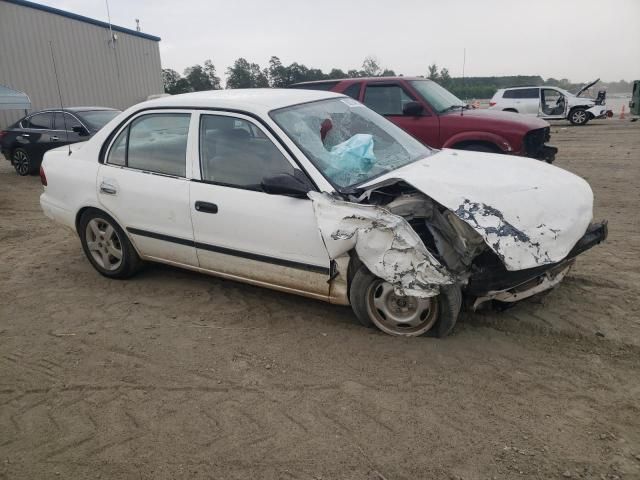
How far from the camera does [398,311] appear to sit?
11.2ft

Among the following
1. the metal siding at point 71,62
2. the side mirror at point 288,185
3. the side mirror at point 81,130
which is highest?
the metal siding at point 71,62

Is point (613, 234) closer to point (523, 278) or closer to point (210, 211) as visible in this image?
point (523, 278)

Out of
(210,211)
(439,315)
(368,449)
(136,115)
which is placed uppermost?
(136,115)

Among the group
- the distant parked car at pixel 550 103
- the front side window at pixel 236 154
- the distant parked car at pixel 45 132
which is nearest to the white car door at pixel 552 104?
the distant parked car at pixel 550 103

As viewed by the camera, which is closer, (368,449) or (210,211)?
(368,449)

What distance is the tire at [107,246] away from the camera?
450 cm

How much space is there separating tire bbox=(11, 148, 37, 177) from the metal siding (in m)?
7.55

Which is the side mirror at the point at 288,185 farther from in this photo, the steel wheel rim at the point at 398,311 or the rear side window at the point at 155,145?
the rear side window at the point at 155,145

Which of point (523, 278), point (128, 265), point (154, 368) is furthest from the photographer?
point (128, 265)

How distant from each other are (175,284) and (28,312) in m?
1.22

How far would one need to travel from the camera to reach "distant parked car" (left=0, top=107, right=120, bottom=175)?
10.2 metres

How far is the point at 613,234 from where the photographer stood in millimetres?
5402

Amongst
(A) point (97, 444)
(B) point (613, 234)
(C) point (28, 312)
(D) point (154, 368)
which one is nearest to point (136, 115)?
(C) point (28, 312)

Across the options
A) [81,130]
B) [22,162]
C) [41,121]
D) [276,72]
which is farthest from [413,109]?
[276,72]
